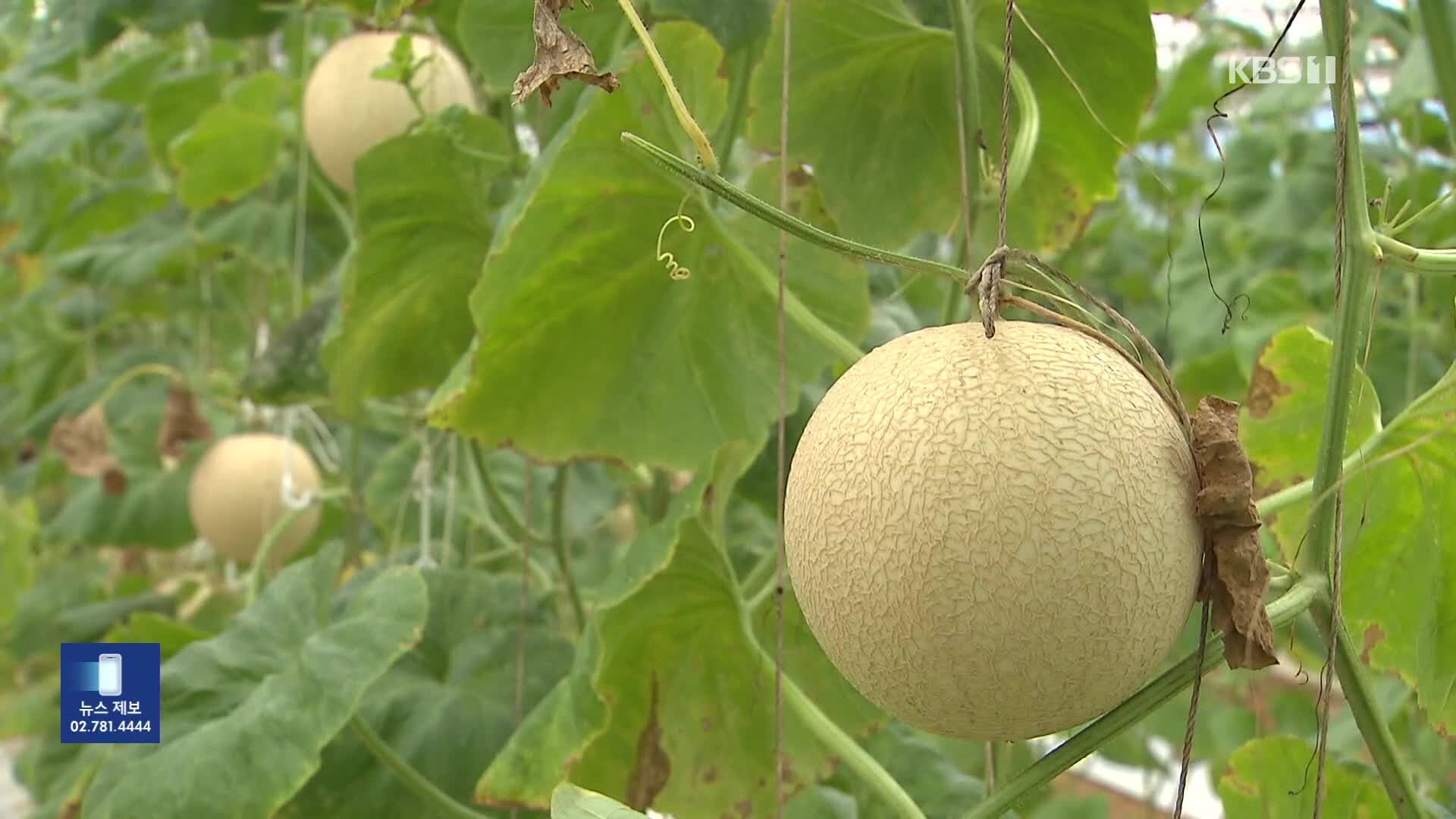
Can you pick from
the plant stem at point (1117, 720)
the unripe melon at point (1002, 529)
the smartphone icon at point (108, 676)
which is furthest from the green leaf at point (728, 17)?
the smartphone icon at point (108, 676)

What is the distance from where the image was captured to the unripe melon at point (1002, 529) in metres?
0.45

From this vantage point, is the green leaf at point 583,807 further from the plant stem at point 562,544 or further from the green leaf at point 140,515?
the green leaf at point 140,515

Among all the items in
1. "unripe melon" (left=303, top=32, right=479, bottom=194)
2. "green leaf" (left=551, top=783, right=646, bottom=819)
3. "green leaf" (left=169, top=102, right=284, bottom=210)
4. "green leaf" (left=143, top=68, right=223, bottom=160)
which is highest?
"green leaf" (left=143, top=68, right=223, bottom=160)

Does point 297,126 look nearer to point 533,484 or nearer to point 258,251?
point 258,251

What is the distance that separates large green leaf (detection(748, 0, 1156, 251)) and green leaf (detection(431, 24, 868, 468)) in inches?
3.2

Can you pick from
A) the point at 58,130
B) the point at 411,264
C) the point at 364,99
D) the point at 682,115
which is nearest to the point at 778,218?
the point at 682,115

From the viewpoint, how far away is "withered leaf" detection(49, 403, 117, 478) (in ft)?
5.19

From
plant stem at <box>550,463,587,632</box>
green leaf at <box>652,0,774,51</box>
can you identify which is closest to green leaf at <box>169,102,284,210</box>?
plant stem at <box>550,463,587,632</box>

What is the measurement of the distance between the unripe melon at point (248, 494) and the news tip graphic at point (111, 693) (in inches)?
15.3

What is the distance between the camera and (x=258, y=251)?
1729 millimetres

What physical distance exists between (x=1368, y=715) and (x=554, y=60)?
46cm

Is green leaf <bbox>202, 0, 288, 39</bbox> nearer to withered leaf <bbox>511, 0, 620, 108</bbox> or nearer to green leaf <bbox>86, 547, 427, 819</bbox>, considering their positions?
green leaf <bbox>86, 547, 427, 819</bbox>

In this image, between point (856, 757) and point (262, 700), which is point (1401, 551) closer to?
point (856, 757)

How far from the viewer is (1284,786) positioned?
0.78 metres
